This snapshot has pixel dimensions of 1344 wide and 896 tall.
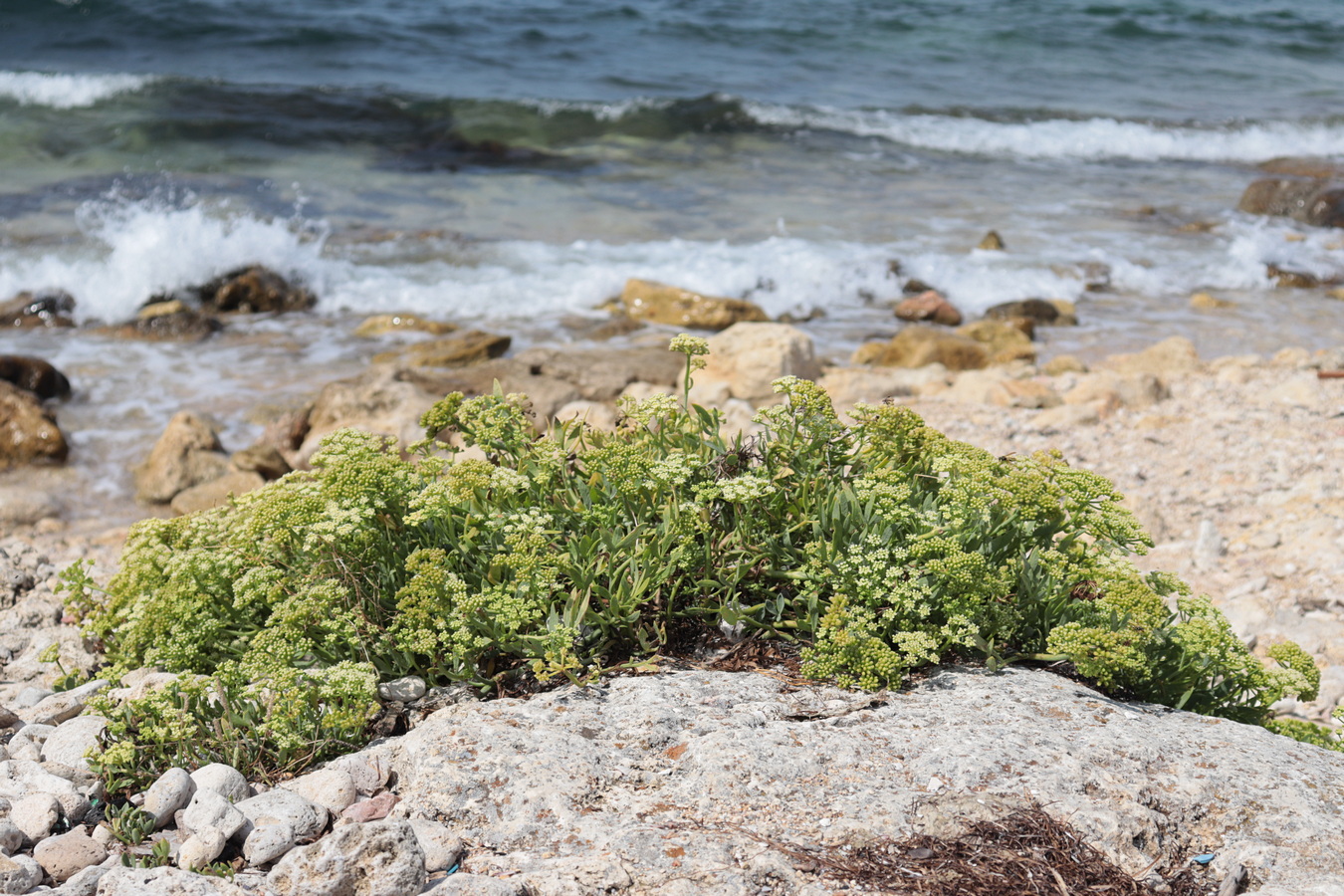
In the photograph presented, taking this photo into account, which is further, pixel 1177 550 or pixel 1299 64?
pixel 1299 64

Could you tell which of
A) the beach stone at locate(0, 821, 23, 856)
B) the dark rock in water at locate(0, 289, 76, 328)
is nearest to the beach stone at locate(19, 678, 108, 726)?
the beach stone at locate(0, 821, 23, 856)

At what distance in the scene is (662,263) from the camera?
12953mm

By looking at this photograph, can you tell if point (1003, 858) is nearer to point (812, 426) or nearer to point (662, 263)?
point (812, 426)

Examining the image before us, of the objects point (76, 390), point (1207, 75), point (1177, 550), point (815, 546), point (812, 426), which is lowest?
point (76, 390)

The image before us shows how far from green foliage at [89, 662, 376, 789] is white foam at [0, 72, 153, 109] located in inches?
803

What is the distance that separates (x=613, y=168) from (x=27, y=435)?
11.8 meters

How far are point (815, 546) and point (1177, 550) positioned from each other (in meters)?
3.45

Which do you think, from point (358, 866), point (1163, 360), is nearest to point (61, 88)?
point (1163, 360)

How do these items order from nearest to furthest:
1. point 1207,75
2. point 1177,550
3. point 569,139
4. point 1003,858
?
point 1003,858 → point 1177,550 → point 569,139 → point 1207,75

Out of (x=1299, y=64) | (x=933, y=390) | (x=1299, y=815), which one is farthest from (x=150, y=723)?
(x=1299, y=64)

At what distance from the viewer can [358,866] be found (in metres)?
2.23

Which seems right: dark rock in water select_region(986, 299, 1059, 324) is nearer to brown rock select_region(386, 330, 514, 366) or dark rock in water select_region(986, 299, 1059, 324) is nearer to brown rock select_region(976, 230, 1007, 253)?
brown rock select_region(976, 230, 1007, 253)

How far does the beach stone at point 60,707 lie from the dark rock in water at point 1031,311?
10.4 meters

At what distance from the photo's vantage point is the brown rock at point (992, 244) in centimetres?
1416
